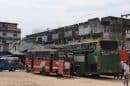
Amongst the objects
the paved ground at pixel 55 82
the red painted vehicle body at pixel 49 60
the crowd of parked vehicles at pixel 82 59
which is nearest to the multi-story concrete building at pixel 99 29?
the red painted vehicle body at pixel 49 60

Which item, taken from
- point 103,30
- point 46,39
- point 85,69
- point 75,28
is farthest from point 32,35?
point 85,69

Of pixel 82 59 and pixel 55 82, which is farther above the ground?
pixel 82 59

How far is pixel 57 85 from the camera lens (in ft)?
83.6

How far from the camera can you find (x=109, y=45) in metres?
33.2

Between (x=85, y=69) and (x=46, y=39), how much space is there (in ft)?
143

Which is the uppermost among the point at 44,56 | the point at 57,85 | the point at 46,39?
the point at 46,39

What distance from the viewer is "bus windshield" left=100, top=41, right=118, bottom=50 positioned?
108 ft

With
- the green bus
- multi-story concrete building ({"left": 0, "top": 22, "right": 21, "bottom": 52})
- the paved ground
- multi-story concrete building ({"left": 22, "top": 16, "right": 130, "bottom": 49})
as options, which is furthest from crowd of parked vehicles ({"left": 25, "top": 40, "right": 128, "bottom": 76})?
multi-story concrete building ({"left": 0, "top": 22, "right": 21, "bottom": 52})

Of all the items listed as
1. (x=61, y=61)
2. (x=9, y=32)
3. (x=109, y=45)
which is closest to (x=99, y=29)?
(x=61, y=61)

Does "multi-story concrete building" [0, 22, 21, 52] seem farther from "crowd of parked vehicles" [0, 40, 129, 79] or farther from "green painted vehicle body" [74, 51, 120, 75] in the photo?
"green painted vehicle body" [74, 51, 120, 75]

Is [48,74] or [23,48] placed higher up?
[23,48]

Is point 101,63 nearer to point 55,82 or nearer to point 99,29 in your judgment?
point 55,82

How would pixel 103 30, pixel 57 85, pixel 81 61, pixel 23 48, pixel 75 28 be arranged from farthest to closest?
pixel 23 48 < pixel 75 28 < pixel 103 30 < pixel 81 61 < pixel 57 85

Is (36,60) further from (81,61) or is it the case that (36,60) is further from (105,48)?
(105,48)
